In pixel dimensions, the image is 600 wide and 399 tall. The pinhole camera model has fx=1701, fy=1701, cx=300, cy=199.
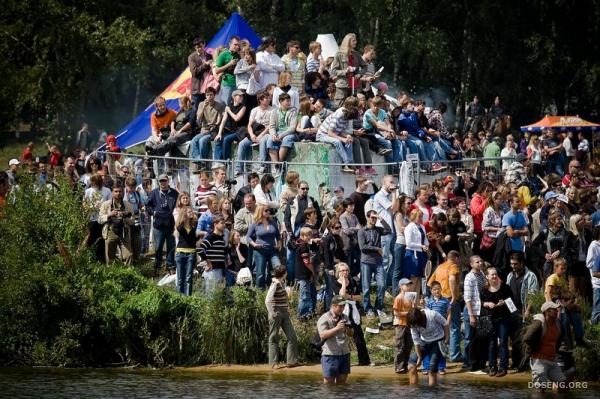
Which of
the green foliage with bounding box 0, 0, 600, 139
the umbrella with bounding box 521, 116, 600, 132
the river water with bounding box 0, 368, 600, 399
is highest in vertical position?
the green foliage with bounding box 0, 0, 600, 139

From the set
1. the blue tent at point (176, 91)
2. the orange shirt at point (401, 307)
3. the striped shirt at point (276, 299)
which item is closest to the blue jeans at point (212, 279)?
the striped shirt at point (276, 299)

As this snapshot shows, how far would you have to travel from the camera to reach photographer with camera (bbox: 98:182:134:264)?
29266mm

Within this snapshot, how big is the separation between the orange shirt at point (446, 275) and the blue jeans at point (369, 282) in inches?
55.5

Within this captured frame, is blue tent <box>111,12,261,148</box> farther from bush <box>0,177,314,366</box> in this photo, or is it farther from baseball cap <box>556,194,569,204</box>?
bush <box>0,177,314,366</box>

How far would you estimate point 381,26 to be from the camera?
172ft

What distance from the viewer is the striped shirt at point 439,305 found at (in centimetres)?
2575

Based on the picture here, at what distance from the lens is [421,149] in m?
31.8

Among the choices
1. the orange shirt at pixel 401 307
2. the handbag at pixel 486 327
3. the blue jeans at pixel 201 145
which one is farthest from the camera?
the blue jeans at pixel 201 145

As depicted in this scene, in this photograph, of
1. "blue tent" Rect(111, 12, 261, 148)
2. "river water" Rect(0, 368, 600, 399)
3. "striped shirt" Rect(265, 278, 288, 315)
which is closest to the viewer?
"river water" Rect(0, 368, 600, 399)

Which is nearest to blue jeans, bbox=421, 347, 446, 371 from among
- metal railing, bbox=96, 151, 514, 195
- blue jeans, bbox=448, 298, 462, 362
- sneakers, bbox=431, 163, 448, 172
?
blue jeans, bbox=448, 298, 462, 362

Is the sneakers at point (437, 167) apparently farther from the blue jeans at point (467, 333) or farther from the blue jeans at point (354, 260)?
the blue jeans at point (467, 333)

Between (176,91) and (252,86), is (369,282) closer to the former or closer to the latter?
(252,86)

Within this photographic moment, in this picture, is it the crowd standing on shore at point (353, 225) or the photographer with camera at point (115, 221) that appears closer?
the crowd standing on shore at point (353, 225)

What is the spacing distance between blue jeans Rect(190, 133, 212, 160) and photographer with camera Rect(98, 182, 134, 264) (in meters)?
2.44
